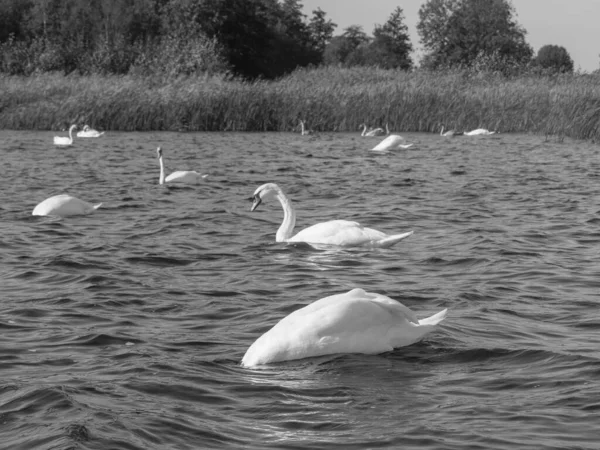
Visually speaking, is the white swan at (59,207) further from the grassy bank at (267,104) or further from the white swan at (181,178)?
the grassy bank at (267,104)

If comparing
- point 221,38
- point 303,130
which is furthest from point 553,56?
point 303,130

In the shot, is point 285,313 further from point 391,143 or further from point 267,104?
point 267,104

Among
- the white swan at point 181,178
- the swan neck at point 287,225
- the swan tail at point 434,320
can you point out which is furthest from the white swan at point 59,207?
the swan tail at point 434,320

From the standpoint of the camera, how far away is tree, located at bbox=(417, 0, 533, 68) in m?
67.9

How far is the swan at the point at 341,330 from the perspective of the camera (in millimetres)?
5746

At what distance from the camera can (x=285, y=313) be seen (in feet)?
23.3

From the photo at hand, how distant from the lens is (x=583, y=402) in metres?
4.93

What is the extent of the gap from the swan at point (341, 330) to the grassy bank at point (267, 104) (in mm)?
24282

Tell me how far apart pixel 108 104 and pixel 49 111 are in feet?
6.09

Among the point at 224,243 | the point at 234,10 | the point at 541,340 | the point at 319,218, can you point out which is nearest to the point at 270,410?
the point at 541,340

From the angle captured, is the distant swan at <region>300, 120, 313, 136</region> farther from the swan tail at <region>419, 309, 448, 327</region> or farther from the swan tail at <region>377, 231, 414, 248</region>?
the swan tail at <region>419, 309, 448, 327</region>

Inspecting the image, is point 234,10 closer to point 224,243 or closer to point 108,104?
point 108,104

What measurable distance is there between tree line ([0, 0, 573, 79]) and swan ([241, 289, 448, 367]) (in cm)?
3293

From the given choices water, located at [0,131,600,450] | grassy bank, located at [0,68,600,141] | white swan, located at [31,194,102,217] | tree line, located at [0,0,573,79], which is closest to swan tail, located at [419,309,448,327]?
water, located at [0,131,600,450]
